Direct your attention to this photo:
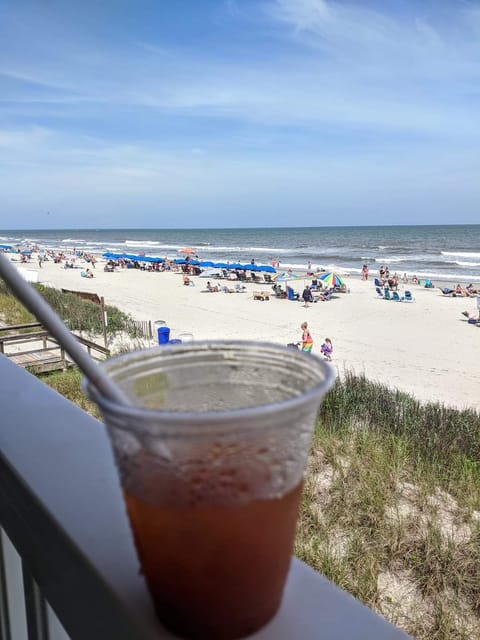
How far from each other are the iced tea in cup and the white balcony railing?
0.05 meters

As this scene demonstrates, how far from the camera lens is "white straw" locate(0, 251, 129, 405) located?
1.41 feet

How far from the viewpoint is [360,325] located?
15.6m

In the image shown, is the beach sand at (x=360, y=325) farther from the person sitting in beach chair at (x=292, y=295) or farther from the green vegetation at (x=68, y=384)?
the green vegetation at (x=68, y=384)

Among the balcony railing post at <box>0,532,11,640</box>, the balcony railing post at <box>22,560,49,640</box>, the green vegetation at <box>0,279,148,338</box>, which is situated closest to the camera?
the balcony railing post at <box>22,560,49,640</box>

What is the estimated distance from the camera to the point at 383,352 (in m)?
12.4

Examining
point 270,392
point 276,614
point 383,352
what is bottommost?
point 383,352

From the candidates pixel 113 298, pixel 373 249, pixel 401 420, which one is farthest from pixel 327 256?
pixel 401 420

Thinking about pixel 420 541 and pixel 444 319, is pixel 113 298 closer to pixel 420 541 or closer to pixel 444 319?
pixel 444 319

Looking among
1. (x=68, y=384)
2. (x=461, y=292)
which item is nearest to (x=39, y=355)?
(x=68, y=384)

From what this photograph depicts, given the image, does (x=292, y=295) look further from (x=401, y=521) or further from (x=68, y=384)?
(x=401, y=521)

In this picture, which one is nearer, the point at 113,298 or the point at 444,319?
the point at 444,319

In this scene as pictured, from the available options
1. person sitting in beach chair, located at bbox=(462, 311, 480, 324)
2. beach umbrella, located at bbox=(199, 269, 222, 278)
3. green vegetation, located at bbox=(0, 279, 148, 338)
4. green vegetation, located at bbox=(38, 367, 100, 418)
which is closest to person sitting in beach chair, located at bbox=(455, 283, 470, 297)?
person sitting in beach chair, located at bbox=(462, 311, 480, 324)

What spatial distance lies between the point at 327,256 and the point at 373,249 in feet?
25.7

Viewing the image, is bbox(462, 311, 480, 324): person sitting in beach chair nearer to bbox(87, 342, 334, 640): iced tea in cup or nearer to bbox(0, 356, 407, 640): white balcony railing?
bbox(0, 356, 407, 640): white balcony railing
